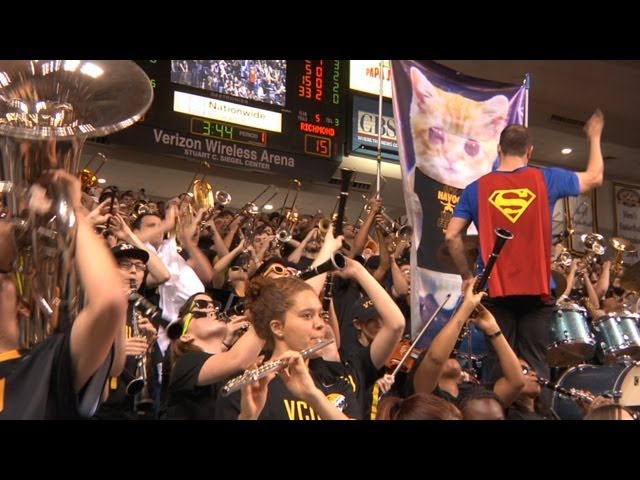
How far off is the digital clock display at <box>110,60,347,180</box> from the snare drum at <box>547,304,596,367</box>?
6.06m

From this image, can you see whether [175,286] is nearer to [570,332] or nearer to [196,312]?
[196,312]

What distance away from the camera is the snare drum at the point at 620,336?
6.54m

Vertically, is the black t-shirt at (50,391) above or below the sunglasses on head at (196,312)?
below

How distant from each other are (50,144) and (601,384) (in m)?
4.33

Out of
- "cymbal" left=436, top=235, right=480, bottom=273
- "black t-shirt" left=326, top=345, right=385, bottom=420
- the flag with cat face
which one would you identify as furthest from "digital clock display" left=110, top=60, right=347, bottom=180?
"black t-shirt" left=326, top=345, right=385, bottom=420

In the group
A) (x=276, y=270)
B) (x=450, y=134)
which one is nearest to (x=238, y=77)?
(x=450, y=134)

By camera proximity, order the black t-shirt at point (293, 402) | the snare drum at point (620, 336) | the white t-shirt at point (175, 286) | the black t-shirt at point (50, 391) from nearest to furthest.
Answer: the black t-shirt at point (50, 391) < the black t-shirt at point (293, 402) < the white t-shirt at point (175, 286) < the snare drum at point (620, 336)

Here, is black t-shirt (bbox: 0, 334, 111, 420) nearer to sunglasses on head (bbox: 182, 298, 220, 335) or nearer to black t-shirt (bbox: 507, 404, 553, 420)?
sunglasses on head (bbox: 182, 298, 220, 335)

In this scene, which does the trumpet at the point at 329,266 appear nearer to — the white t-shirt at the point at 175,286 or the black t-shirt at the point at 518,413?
the black t-shirt at the point at 518,413

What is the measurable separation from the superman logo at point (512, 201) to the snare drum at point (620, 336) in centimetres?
270

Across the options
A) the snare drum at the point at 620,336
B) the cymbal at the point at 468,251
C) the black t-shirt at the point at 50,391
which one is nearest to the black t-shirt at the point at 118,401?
the black t-shirt at the point at 50,391

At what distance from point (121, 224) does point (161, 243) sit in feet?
3.20
